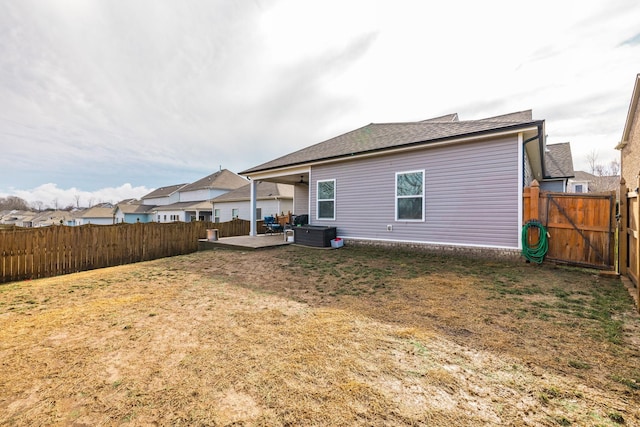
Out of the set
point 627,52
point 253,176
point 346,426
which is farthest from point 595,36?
point 253,176

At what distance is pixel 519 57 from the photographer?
7211mm

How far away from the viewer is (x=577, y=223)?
525cm

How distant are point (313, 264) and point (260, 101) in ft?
27.0

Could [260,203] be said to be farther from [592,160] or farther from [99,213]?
[592,160]

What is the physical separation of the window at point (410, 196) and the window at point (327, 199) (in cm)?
241

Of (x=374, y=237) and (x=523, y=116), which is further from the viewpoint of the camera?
(x=523, y=116)

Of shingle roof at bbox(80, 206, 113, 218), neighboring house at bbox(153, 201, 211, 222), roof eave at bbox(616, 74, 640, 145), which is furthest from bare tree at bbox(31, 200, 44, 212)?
roof eave at bbox(616, 74, 640, 145)

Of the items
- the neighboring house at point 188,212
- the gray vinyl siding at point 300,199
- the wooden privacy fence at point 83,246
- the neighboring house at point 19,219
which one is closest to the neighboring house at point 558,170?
the gray vinyl siding at point 300,199

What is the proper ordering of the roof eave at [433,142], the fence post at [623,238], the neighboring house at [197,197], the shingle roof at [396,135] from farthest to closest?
1. the neighboring house at [197,197]
2. the shingle roof at [396,135]
3. the roof eave at [433,142]
4. the fence post at [623,238]

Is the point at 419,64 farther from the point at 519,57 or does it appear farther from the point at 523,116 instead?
the point at 523,116

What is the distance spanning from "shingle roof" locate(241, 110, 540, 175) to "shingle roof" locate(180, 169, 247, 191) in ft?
62.9

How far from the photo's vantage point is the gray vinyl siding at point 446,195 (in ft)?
19.7

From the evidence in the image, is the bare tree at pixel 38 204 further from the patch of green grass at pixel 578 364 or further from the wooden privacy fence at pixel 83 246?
the patch of green grass at pixel 578 364

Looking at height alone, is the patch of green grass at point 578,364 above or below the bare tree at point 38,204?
below
